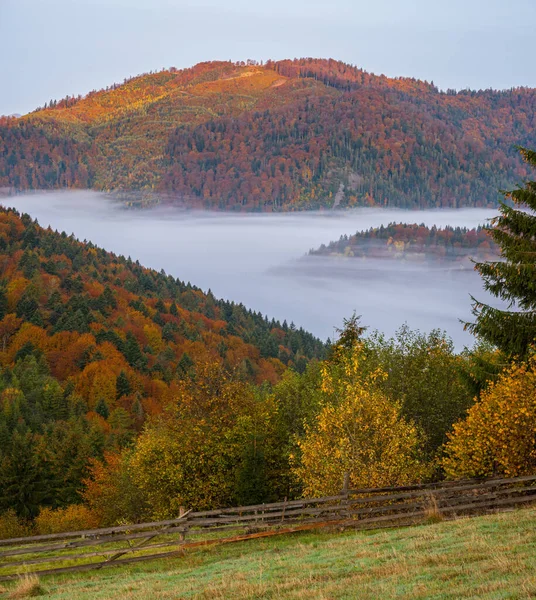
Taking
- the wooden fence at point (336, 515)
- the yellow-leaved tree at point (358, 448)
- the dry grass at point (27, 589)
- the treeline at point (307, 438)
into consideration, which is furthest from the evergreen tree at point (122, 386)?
the dry grass at point (27, 589)

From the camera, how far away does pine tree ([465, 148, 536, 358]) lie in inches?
881

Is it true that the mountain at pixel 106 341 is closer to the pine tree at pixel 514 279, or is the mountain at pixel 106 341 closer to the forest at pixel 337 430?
the forest at pixel 337 430

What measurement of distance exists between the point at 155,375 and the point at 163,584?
139 metres

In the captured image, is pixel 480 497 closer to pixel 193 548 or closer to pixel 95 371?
pixel 193 548

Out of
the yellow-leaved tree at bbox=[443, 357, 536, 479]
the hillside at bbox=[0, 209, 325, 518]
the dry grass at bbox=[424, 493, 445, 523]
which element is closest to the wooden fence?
the dry grass at bbox=[424, 493, 445, 523]

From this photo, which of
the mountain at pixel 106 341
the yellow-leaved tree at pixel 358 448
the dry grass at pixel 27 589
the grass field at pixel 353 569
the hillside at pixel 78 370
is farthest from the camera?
the mountain at pixel 106 341

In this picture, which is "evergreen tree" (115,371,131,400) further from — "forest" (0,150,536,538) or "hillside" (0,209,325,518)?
"forest" (0,150,536,538)

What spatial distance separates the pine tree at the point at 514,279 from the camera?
22.4 m

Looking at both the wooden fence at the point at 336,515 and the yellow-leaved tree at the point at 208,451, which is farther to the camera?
the yellow-leaved tree at the point at 208,451

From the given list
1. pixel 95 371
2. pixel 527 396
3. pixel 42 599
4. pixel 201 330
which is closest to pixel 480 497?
pixel 527 396

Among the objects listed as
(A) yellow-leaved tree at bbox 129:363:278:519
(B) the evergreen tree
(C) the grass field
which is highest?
(C) the grass field

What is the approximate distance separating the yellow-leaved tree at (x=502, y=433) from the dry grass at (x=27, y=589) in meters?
15.1

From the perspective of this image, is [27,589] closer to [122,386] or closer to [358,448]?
[358,448]

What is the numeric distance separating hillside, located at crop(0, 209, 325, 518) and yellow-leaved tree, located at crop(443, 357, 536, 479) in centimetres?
4840
